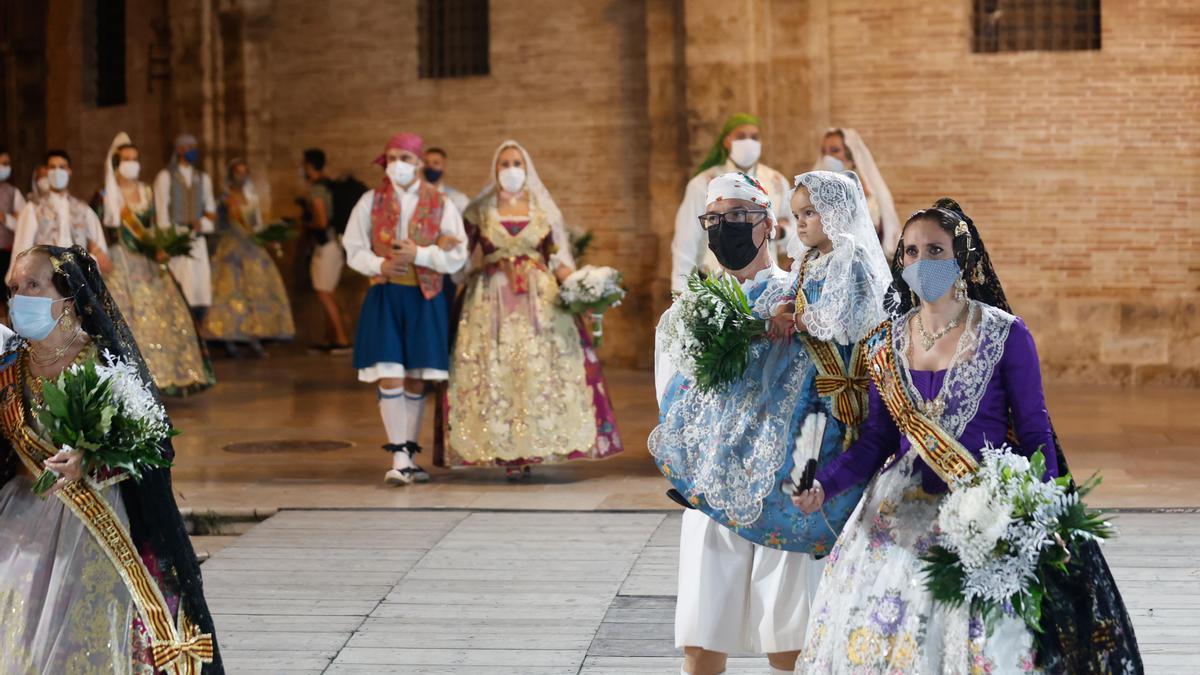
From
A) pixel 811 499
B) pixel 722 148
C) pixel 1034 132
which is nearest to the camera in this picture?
pixel 811 499

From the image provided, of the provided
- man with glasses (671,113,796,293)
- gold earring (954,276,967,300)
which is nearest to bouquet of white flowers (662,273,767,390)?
gold earring (954,276,967,300)

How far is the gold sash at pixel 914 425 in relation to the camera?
13.4ft

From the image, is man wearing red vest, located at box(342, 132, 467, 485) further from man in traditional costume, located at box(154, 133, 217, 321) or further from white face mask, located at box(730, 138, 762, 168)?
man in traditional costume, located at box(154, 133, 217, 321)

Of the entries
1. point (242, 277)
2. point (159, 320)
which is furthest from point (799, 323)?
point (242, 277)

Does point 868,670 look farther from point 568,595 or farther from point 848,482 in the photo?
point 568,595

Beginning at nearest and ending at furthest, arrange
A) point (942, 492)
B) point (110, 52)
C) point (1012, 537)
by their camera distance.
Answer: point (1012, 537), point (942, 492), point (110, 52)

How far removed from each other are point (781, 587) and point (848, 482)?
0.45m

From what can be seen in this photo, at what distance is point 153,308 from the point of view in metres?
12.8

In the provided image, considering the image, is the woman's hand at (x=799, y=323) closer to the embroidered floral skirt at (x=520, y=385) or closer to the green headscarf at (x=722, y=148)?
the embroidered floral skirt at (x=520, y=385)

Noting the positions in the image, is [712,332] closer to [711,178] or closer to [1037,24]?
[711,178]

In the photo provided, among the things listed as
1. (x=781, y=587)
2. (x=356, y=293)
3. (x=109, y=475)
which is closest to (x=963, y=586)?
(x=781, y=587)

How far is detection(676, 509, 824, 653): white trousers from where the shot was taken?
4.62 metres

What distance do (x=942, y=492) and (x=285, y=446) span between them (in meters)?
7.12

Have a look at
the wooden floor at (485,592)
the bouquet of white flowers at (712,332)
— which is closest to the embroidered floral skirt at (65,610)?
the wooden floor at (485,592)
